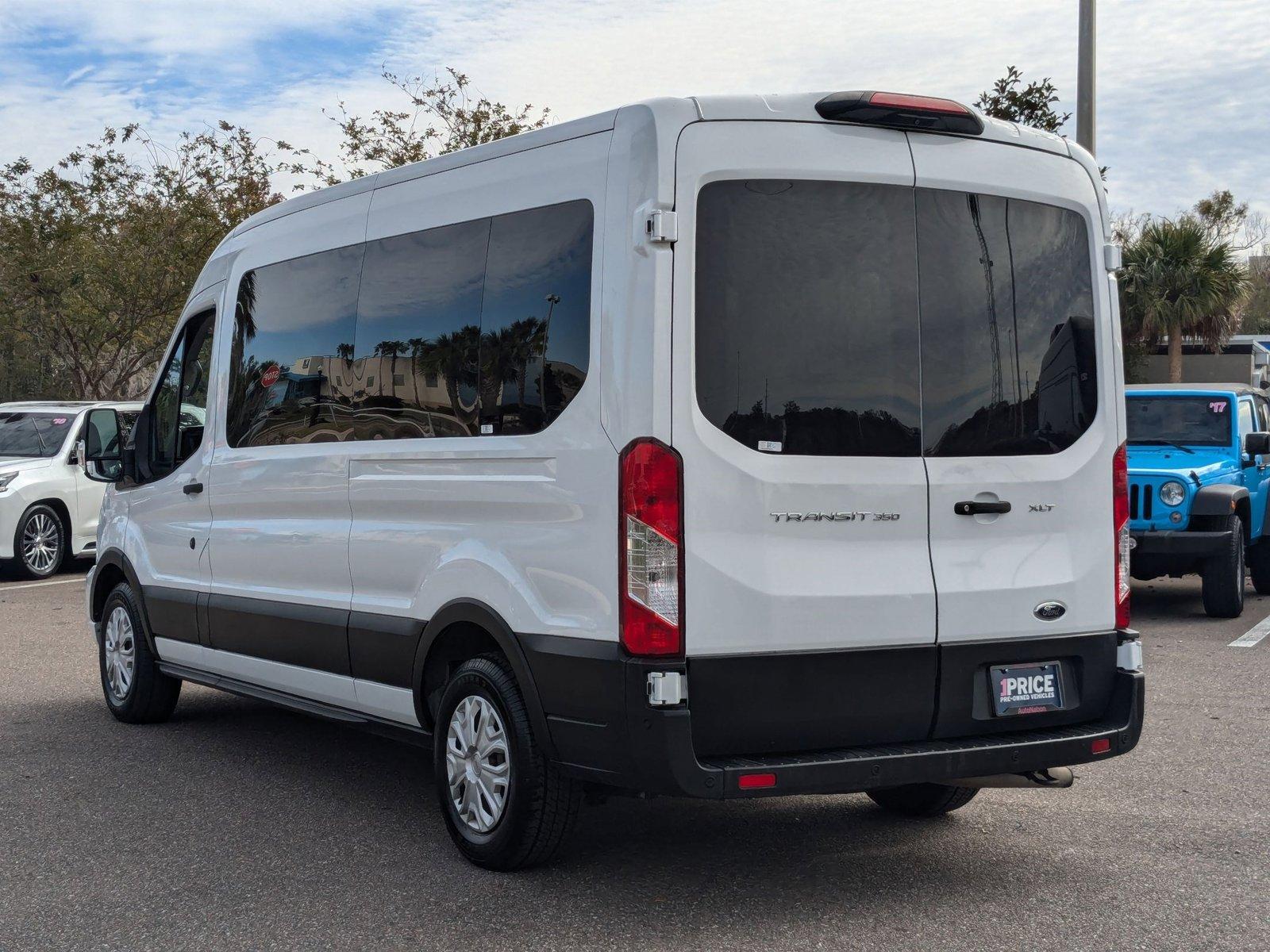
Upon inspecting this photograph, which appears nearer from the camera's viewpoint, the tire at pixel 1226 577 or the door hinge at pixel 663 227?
the door hinge at pixel 663 227

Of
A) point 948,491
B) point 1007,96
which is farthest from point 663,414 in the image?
point 1007,96

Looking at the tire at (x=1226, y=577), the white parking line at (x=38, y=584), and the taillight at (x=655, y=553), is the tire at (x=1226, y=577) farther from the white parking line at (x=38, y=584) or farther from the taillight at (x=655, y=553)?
the white parking line at (x=38, y=584)

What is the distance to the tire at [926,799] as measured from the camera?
18.5 feet

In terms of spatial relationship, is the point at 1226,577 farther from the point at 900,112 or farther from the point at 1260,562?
the point at 900,112

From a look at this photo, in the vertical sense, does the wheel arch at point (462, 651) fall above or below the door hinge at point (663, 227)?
below

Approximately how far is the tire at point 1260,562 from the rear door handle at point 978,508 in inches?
359

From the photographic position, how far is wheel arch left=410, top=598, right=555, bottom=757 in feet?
15.4

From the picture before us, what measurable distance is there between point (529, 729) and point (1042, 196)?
2.50 meters

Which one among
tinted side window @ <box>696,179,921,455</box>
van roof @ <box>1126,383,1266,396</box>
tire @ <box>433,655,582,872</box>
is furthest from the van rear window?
van roof @ <box>1126,383,1266,396</box>

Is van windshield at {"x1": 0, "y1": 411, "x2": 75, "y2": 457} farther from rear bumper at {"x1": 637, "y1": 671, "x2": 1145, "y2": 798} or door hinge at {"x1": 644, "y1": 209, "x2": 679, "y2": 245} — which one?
rear bumper at {"x1": 637, "y1": 671, "x2": 1145, "y2": 798}

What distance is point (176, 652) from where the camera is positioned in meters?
7.27

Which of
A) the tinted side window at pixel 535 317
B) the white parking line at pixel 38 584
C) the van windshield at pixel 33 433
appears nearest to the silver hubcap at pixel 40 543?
the white parking line at pixel 38 584

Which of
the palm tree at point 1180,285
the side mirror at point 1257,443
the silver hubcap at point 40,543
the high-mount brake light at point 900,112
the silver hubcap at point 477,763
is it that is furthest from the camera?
the palm tree at point 1180,285

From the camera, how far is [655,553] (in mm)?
4281
